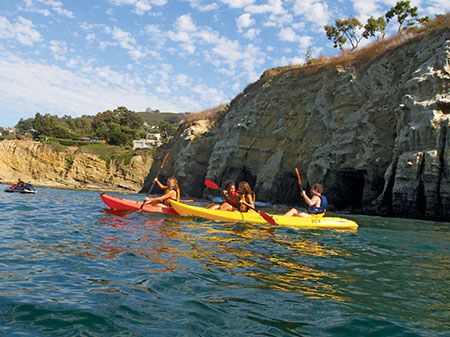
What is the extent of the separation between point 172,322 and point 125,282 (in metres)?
1.27

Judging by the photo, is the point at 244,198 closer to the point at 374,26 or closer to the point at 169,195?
the point at 169,195

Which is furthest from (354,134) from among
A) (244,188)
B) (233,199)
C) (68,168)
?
(68,168)

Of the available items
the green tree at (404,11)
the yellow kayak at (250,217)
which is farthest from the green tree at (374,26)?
the yellow kayak at (250,217)

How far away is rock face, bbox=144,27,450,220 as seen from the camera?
19091 millimetres

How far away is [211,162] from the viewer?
121ft

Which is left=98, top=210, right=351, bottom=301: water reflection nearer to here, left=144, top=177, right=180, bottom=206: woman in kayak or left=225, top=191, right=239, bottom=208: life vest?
left=225, top=191, right=239, bottom=208: life vest

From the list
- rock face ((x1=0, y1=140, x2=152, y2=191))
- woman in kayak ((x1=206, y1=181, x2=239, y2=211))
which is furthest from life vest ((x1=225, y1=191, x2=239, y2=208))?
rock face ((x1=0, y1=140, x2=152, y2=191))

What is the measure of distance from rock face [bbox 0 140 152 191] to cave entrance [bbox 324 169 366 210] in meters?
32.3

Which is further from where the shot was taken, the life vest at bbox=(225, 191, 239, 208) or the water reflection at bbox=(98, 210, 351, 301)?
the life vest at bbox=(225, 191, 239, 208)

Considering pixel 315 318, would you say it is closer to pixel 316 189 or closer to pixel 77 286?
pixel 77 286

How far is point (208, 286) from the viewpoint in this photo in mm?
4715

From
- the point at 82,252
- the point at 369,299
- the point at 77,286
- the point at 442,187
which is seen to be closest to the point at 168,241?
the point at 82,252

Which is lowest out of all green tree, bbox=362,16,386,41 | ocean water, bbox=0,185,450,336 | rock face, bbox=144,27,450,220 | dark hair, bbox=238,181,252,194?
ocean water, bbox=0,185,450,336

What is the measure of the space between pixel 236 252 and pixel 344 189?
67.4ft
